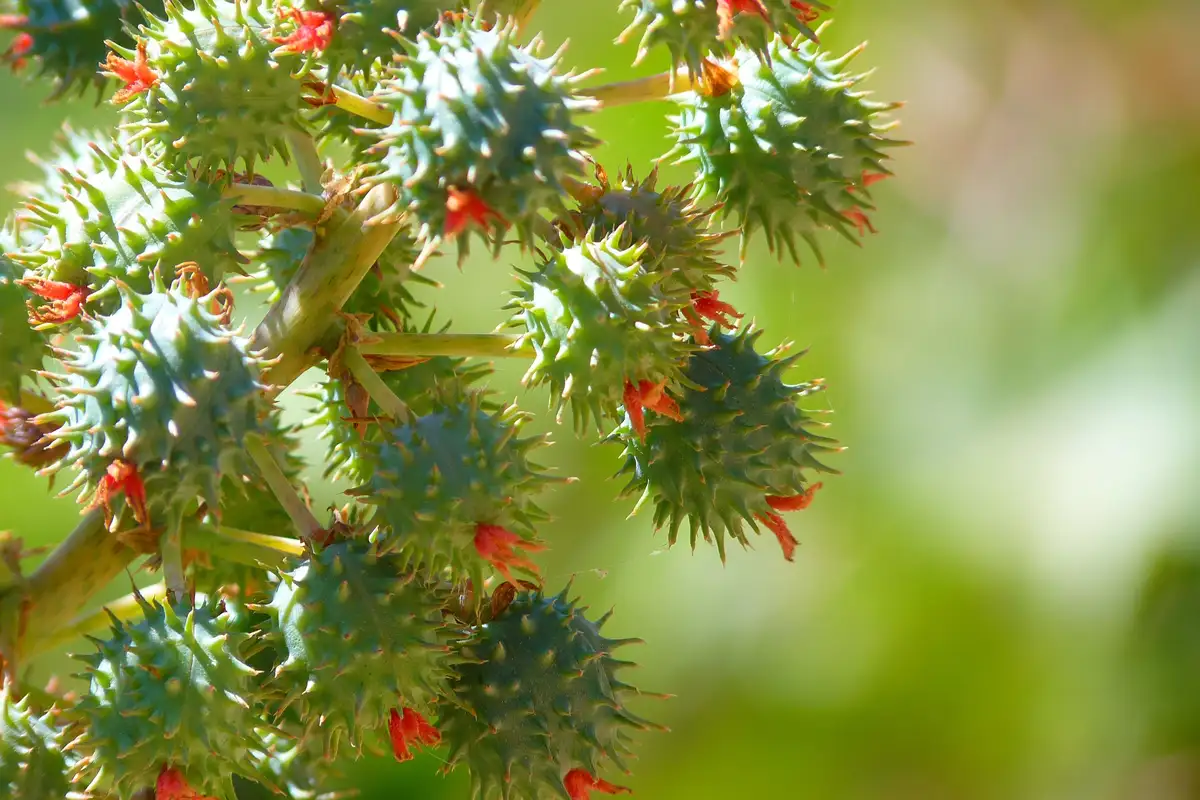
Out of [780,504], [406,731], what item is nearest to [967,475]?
[780,504]

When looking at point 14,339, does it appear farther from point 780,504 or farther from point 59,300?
point 780,504

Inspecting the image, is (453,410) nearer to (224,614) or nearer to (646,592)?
(224,614)

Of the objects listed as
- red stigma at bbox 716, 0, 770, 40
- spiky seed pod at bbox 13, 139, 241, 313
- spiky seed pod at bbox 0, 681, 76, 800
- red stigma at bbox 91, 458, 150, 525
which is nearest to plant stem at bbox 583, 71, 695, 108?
red stigma at bbox 716, 0, 770, 40

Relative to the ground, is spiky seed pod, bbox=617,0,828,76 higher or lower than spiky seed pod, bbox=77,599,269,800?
higher

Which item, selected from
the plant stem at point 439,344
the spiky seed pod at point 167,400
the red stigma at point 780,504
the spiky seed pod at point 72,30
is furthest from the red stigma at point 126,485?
the red stigma at point 780,504

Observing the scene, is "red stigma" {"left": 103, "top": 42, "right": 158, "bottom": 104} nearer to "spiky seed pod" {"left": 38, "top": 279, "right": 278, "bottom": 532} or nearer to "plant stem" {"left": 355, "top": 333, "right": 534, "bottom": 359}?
"spiky seed pod" {"left": 38, "top": 279, "right": 278, "bottom": 532}

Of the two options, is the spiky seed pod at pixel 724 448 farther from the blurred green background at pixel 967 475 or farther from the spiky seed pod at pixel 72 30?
the blurred green background at pixel 967 475

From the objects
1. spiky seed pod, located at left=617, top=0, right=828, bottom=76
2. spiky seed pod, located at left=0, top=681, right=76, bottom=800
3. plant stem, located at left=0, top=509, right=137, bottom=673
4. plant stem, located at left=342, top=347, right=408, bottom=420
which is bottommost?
spiky seed pod, located at left=0, top=681, right=76, bottom=800
